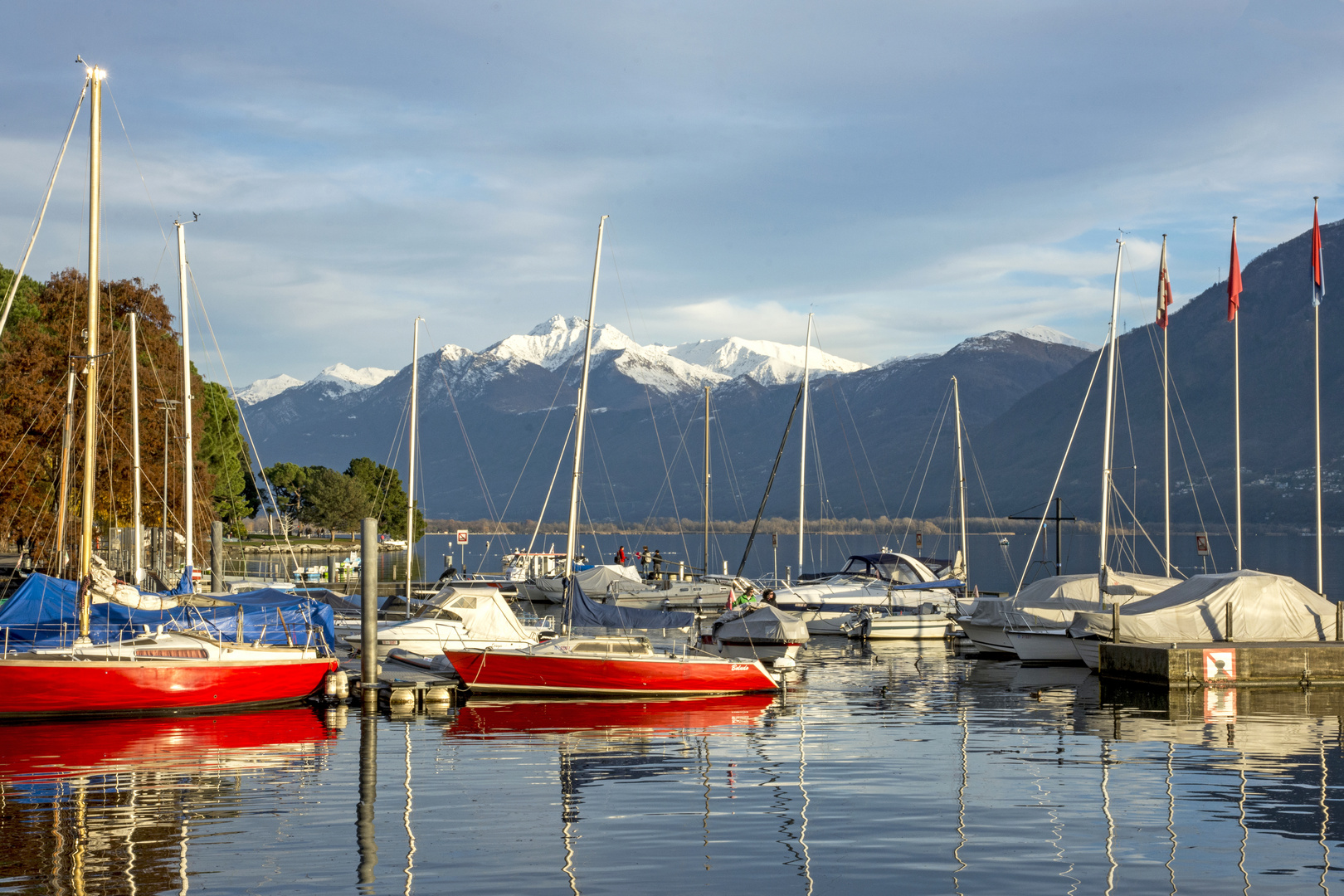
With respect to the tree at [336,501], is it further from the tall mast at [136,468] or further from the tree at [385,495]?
the tall mast at [136,468]

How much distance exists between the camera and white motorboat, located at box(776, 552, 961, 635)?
53228 mm

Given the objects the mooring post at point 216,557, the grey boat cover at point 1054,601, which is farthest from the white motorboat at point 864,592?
the mooring post at point 216,557

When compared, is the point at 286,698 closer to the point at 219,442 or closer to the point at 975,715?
the point at 975,715

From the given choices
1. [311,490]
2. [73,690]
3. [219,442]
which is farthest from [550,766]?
[311,490]

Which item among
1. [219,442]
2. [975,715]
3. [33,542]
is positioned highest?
[219,442]

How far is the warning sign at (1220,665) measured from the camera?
33.3 meters

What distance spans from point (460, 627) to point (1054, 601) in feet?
67.9

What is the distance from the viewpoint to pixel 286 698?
29000 mm

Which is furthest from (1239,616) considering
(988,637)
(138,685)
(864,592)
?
(138,685)

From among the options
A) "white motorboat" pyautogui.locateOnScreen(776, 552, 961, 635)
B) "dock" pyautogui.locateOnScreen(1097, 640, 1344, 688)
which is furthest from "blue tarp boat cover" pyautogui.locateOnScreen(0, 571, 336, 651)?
"white motorboat" pyautogui.locateOnScreen(776, 552, 961, 635)

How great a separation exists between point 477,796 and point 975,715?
13.9 m

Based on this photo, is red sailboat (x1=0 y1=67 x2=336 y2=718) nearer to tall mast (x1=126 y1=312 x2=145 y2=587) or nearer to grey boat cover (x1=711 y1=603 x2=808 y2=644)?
tall mast (x1=126 y1=312 x2=145 y2=587)

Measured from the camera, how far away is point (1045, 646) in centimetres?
4047

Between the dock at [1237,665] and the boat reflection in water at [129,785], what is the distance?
71.6ft
